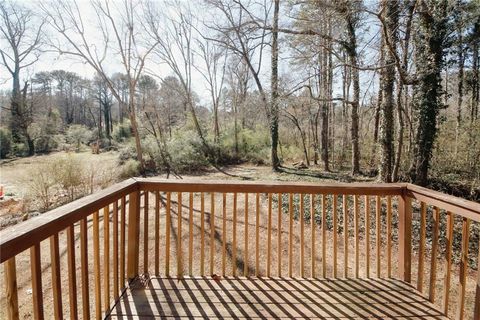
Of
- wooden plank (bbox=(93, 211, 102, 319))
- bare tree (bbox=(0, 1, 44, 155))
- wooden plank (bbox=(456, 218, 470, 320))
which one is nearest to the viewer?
wooden plank (bbox=(93, 211, 102, 319))

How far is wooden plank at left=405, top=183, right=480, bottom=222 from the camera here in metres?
1.73

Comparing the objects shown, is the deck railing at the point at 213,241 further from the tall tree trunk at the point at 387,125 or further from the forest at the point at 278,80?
the forest at the point at 278,80

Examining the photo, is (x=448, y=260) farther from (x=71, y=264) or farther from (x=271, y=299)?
(x=71, y=264)

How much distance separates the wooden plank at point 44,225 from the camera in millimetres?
985

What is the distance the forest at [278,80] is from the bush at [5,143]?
0.29 ft

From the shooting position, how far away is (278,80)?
33.3 ft

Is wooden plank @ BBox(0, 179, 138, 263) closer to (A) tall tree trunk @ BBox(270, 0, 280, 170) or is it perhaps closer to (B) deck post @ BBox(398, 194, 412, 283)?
(B) deck post @ BBox(398, 194, 412, 283)

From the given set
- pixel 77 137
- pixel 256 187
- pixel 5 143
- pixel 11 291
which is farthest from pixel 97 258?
pixel 77 137

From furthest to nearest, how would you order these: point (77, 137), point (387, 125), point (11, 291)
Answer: point (77, 137), point (387, 125), point (11, 291)

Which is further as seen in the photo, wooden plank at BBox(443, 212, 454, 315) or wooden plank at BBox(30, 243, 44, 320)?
wooden plank at BBox(443, 212, 454, 315)

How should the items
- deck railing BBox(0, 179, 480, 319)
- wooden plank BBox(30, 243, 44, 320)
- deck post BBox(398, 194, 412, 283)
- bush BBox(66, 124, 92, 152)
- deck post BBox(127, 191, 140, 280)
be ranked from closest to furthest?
1. wooden plank BBox(30, 243, 44, 320)
2. deck railing BBox(0, 179, 480, 319)
3. deck post BBox(127, 191, 140, 280)
4. deck post BBox(398, 194, 412, 283)
5. bush BBox(66, 124, 92, 152)

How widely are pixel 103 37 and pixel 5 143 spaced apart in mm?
8759

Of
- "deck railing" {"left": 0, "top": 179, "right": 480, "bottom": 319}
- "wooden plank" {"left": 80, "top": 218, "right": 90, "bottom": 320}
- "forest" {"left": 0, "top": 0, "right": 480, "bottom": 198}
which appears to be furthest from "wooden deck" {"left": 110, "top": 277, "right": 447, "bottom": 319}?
"forest" {"left": 0, "top": 0, "right": 480, "bottom": 198}

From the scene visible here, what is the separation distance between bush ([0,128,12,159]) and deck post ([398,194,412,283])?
18.9 meters
